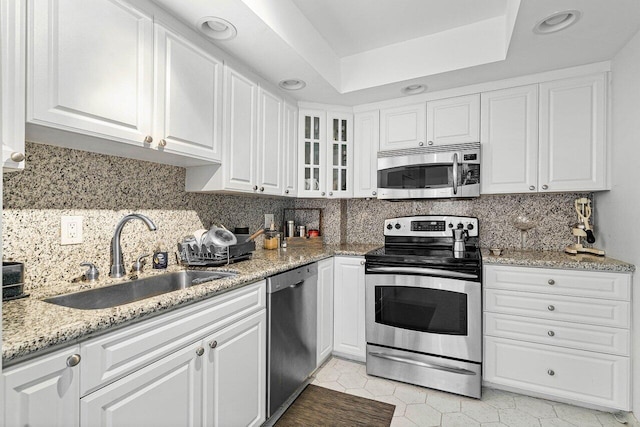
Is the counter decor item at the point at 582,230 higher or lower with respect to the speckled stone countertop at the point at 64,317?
higher

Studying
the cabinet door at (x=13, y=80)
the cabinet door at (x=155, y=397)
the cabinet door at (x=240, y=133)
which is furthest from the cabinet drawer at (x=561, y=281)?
the cabinet door at (x=13, y=80)

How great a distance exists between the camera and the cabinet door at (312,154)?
9.50 ft

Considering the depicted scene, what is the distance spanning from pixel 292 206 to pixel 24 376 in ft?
8.67

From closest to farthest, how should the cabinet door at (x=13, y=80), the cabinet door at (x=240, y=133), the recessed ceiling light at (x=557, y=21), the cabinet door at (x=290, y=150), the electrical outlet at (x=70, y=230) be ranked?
the cabinet door at (x=13, y=80) < the electrical outlet at (x=70, y=230) < the recessed ceiling light at (x=557, y=21) < the cabinet door at (x=240, y=133) < the cabinet door at (x=290, y=150)

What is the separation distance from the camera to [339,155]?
3.00 meters

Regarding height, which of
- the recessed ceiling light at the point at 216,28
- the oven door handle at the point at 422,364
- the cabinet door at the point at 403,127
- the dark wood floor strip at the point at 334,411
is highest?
the recessed ceiling light at the point at 216,28

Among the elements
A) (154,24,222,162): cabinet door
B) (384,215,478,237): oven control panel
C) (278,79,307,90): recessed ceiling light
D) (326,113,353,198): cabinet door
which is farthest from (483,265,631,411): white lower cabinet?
(154,24,222,162): cabinet door

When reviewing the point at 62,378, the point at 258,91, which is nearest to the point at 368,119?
the point at 258,91

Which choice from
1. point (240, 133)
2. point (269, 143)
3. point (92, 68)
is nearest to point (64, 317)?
point (92, 68)

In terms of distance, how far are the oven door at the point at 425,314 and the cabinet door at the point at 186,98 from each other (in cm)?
148

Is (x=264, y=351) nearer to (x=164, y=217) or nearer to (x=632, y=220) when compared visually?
(x=164, y=217)

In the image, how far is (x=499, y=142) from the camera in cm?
246

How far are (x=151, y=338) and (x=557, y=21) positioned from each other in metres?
2.49

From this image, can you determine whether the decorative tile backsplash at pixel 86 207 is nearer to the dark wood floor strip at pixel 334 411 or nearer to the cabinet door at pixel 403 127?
the dark wood floor strip at pixel 334 411
